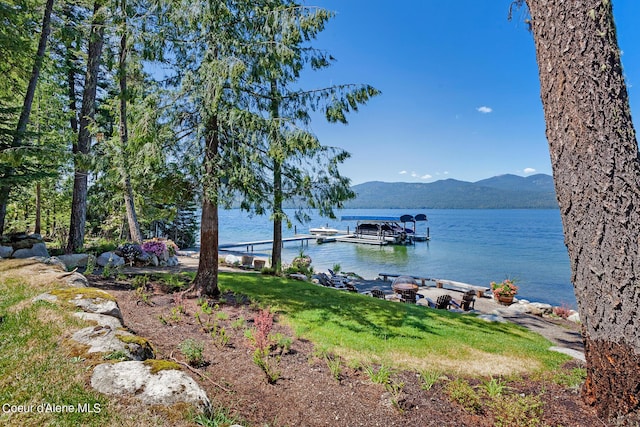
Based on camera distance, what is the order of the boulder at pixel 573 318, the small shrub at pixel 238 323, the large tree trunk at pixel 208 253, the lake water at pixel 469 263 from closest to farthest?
the small shrub at pixel 238 323, the large tree trunk at pixel 208 253, the boulder at pixel 573 318, the lake water at pixel 469 263


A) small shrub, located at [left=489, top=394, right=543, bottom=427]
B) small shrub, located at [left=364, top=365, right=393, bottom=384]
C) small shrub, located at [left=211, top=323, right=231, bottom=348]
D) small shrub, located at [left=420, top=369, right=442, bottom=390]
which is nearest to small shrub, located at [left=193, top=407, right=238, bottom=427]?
small shrub, located at [left=364, top=365, right=393, bottom=384]

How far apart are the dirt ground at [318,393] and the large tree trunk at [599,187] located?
0.56 meters

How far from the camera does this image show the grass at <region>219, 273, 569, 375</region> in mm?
4137

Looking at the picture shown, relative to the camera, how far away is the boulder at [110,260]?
27.8ft

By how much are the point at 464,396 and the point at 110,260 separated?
894cm

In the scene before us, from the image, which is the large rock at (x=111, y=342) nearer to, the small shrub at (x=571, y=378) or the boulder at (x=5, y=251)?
the small shrub at (x=571, y=378)

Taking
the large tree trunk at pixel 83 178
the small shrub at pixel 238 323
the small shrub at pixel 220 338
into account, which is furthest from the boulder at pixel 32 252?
the small shrub at pixel 220 338

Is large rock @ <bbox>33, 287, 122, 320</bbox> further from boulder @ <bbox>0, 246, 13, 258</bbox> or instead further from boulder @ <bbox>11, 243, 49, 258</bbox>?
boulder @ <bbox>11, 243, 49, 258</bbox>

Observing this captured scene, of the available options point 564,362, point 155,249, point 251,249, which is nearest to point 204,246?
point 155,249

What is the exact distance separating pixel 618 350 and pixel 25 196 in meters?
20.6

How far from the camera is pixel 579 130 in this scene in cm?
269

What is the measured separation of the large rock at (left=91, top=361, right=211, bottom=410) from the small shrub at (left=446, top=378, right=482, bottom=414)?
2331 millimetres

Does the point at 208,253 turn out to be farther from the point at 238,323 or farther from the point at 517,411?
the point at 517,411

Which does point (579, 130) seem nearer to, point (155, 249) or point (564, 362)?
point (564, 362)
